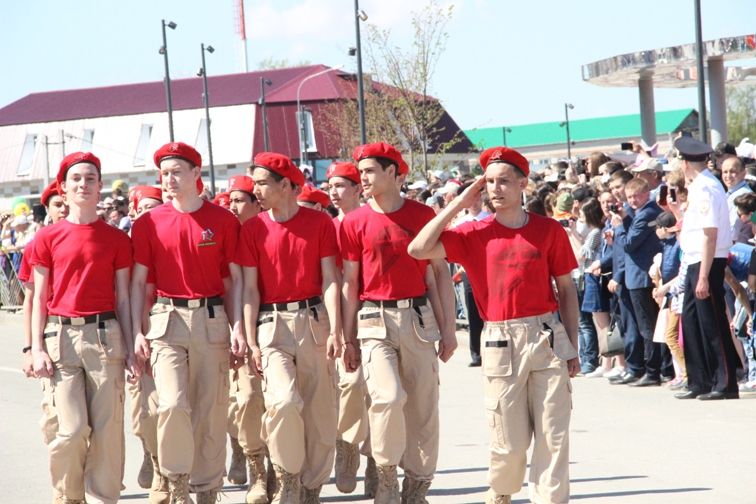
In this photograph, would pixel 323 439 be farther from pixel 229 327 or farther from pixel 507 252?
pixel 507 252

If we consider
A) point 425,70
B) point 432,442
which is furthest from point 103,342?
point 425,70

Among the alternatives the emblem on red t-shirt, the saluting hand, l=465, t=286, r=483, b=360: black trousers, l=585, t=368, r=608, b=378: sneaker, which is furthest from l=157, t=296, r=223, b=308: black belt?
l=465, t=286, r=483, b=360: black trousers

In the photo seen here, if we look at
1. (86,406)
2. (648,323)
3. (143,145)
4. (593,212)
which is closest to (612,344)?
(648,323)

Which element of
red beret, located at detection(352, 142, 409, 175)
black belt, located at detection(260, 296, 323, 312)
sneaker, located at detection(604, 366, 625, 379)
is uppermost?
red beret, located at detection(352, 142, 409, 175)

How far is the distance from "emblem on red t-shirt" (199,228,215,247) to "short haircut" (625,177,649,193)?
6.03m

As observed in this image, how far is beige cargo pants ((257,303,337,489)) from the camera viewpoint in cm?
782

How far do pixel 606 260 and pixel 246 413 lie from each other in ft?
20.0

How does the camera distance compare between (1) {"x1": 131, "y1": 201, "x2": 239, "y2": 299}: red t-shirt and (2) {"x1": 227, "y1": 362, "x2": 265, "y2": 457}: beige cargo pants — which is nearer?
(1) {"x1": 131, "y1": 201, "x2": 239, "y2": 299}: red t-shirt

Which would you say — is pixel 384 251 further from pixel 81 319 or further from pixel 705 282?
pixel 705 282

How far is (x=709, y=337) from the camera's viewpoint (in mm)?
11727

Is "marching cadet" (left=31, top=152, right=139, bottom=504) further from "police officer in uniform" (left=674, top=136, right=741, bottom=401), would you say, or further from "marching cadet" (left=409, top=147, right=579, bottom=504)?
"police officer in uniform" (left=674, top=136, right=741, bottom=401)

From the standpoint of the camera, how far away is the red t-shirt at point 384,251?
26.4 ft

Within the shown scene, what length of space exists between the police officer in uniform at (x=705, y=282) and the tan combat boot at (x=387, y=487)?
469 centimetres

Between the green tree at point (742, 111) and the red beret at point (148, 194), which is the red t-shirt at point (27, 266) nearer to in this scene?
the red beret at point (148, 194)
